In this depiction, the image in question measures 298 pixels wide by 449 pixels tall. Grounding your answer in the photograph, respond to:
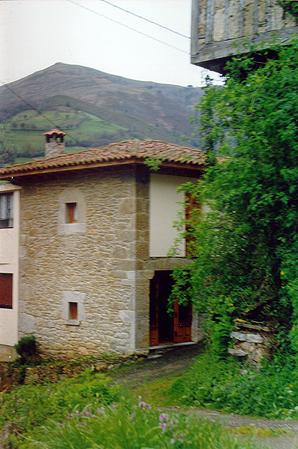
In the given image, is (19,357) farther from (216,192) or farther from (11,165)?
(216,192)

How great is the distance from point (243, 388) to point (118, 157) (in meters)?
2.53

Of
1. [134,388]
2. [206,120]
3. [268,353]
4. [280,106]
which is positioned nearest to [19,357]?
[134,388]

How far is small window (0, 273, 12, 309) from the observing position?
553 cm

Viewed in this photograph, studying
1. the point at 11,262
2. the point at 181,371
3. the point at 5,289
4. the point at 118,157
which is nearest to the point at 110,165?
the point at 118,157

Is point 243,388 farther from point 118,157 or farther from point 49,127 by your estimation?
point 118,157

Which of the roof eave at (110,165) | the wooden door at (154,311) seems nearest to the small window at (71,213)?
the roof eave at (110,165)

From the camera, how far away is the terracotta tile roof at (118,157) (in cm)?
577

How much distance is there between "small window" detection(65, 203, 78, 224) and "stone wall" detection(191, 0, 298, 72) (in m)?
1.84

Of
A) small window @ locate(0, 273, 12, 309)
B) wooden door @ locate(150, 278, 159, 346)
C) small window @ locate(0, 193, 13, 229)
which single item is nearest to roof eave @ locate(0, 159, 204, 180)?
small window @ locate(0, 193, 13, 229)

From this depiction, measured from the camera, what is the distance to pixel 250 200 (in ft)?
16.4

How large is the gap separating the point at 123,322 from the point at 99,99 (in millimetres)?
2587

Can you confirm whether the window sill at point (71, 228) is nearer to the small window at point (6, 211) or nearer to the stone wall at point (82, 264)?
the stone wall at point (82, 264)

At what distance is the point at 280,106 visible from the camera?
482cm

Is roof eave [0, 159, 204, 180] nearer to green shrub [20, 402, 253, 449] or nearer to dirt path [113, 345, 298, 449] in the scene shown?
dirt path [113, 345, 298, 449]
